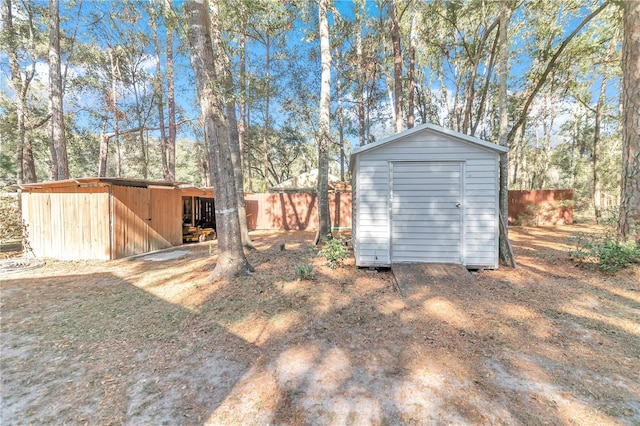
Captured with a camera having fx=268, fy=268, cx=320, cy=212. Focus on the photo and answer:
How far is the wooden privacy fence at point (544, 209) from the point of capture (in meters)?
12.9

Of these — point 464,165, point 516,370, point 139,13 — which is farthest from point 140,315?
point 139,13

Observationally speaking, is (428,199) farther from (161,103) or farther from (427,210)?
(161,103)

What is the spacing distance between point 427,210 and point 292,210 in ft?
31.6

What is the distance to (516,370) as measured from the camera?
2.31 meters

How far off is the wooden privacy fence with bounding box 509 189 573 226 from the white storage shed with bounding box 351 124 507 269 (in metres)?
10.5

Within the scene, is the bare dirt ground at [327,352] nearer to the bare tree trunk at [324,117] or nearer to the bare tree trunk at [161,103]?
the bare tree trunk at [324,117]

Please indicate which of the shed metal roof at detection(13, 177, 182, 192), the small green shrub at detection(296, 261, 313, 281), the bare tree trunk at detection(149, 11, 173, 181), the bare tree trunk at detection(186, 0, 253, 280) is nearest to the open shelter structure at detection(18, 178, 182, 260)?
the shed metal roof at detection(13, 177, 182, 192)

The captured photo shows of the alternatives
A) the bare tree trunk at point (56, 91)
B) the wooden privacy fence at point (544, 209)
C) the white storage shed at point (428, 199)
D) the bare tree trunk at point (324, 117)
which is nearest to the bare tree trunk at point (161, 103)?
the bare tree trunk at point (56, 91)

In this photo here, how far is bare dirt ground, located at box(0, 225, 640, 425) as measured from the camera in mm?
1946

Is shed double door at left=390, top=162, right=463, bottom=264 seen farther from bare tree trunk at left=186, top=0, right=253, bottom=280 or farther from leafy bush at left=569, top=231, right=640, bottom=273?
bare tree trunk at left=186, top=0, right=253, bottom=280

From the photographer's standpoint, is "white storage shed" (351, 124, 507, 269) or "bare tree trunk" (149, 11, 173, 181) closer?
"white storage shed" (351, 124, 507, 269)

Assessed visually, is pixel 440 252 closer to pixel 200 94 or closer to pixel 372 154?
pixel 372 154

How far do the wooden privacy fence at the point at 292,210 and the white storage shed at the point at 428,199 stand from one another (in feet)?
27.9

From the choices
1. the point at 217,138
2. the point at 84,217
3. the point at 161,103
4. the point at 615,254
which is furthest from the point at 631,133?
the point at 161,103
